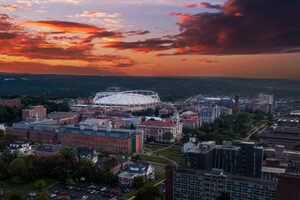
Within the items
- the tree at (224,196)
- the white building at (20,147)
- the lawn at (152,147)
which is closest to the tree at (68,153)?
the white building at (20,147)

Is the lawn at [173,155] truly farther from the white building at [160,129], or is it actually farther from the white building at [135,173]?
the white building at [160,129]

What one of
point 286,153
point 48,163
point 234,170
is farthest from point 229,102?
point 48,163

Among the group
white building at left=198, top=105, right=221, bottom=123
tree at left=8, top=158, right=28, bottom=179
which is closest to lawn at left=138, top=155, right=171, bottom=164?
tree at left=8, top=158, right=28, bottom=179

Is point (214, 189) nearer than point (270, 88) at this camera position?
Yes

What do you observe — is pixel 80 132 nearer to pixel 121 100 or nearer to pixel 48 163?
pixel 48 163

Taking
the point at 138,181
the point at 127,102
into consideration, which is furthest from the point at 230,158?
the point at 127,102

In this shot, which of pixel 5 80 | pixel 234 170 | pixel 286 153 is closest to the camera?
pixel 234 170

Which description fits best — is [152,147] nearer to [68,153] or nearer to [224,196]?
[68,153]
